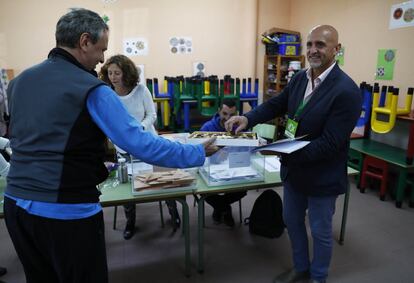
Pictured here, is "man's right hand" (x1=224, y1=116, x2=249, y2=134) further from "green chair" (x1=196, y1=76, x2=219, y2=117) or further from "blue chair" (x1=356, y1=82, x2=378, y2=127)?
"green chair" (x1=196, y1=76, x2=219, y2=117)

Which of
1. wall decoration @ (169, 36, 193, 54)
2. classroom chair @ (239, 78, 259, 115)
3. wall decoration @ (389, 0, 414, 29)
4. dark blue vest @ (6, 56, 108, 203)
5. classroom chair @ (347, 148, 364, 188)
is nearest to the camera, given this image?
dark blue vest @ (6, 56, 108, 203)

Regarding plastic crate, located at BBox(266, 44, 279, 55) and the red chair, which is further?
plastic crate, located at BBox(266, 44, 279, 55)

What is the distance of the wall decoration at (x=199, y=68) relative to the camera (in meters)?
5.18

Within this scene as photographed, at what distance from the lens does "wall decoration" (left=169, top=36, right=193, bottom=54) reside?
198 inches

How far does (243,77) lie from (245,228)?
3107mm

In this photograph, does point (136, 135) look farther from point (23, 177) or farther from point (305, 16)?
point (305, 16)

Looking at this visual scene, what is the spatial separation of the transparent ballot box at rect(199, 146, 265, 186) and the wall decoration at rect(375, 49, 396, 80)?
Result: 2.46m

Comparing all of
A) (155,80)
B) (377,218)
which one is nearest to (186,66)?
(155,80)

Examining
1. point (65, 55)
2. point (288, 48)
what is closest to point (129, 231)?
point (65, 55)

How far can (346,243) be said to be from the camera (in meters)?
2.64

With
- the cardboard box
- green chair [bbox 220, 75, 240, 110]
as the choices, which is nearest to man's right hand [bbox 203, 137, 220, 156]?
the cardboard box

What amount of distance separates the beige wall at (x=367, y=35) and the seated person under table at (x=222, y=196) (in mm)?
2132

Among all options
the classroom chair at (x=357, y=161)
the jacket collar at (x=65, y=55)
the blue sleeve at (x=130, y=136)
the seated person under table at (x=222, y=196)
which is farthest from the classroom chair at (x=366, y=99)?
the jacket collar at (x=65, y=55)

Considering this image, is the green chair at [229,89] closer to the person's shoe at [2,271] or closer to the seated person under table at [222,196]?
the seated person under table at [222,196]
